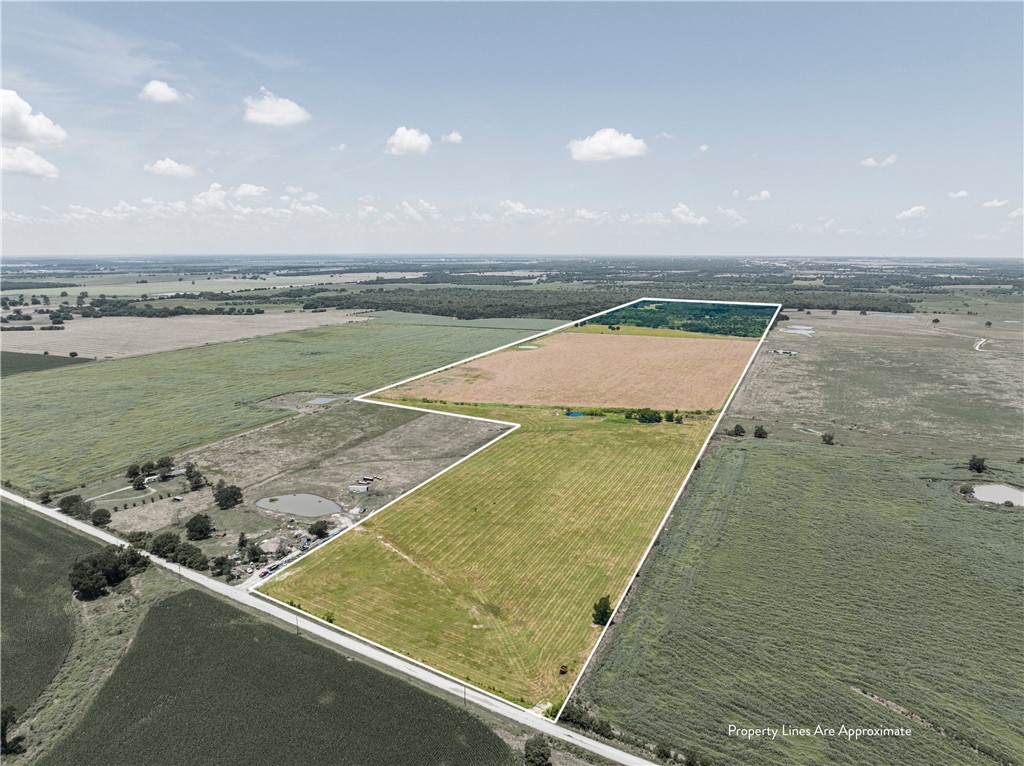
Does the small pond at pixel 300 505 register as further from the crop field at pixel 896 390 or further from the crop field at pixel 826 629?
the crop field at pixel 896 390

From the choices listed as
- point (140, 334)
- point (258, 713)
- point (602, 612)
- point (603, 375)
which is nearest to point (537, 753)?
point (602, 612)

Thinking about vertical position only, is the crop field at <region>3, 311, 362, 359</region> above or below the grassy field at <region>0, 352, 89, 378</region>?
above

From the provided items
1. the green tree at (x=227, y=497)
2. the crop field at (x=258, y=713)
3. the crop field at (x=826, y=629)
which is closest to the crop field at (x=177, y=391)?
the green tree at (x=227, y=497)

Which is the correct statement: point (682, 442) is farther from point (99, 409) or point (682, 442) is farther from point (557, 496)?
point (99, 409)

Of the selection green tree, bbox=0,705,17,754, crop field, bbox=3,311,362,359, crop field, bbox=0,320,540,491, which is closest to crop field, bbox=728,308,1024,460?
crop field, bbox=0,320,540,491

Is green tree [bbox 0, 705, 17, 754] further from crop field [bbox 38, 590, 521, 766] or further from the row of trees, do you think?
the row of trees

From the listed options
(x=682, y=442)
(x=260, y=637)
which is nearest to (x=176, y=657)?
(x=260, y=637)
